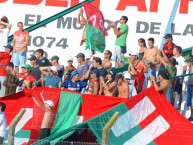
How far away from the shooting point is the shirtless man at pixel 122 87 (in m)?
22.4

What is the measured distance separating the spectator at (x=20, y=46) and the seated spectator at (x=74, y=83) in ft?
10.3

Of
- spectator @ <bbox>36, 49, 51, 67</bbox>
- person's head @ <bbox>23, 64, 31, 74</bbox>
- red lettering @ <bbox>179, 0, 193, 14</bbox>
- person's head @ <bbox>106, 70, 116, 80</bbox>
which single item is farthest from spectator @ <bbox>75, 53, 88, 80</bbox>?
red lettering @ <bbox>179, 0, 193, 14</bbox>

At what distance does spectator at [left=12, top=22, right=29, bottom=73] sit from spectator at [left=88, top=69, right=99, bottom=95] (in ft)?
10.8

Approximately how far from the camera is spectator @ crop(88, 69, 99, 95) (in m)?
23.0

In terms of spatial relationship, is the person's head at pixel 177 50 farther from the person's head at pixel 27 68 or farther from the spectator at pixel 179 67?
the person's head at pixel 27 68

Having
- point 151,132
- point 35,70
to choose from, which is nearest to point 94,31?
point 35,70

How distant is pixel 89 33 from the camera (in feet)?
82.1

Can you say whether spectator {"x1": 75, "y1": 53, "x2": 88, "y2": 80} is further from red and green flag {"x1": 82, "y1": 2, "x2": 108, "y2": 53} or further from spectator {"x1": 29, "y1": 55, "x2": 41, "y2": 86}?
spectator {"x1": 29, "y1": 55, "x2": 41, "y2": 86}

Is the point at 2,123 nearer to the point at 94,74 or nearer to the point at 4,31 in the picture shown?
the point at 94,74

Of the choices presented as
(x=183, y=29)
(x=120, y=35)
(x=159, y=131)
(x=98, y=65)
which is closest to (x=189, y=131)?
(x=159, y=131)

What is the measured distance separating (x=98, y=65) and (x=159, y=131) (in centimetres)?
388

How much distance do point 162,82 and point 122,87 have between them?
1.32 meters

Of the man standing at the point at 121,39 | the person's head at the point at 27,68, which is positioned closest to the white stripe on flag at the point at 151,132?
the person's head at the point at 27,68

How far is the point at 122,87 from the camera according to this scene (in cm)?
2245
